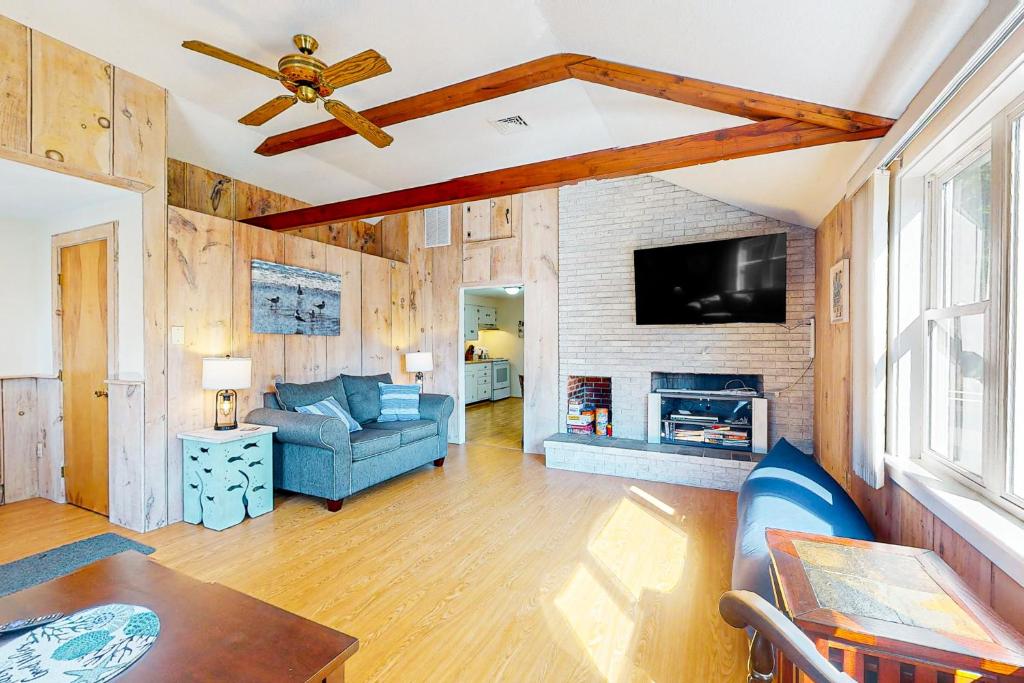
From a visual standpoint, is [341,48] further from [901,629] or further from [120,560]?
[901,629]

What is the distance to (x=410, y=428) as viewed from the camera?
4.05 metres

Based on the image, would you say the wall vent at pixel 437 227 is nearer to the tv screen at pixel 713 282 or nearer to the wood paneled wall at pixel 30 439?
the tv screen at pixel 713 282

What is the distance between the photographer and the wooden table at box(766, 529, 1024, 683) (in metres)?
0.85

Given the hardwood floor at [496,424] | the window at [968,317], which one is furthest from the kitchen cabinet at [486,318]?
the window at [968,317]

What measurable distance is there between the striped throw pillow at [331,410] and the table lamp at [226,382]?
1.64ft

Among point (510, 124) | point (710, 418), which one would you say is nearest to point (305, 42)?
point (510, 124)

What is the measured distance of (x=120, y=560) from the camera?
5.07 ft

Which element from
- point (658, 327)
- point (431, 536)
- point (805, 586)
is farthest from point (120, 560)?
point (658, 327)

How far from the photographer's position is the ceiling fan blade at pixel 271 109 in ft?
7.74

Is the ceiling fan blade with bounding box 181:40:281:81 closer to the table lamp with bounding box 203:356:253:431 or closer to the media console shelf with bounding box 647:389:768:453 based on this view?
the table lamp with bounding box 203:356:253:431

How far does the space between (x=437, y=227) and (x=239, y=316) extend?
2597mm

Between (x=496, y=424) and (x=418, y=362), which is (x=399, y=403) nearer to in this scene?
(x=418, y=362)

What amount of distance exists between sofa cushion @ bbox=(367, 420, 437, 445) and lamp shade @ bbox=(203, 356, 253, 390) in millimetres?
1192

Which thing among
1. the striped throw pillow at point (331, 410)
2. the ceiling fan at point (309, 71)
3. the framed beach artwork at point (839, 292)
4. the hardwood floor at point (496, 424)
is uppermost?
the ceiling fan at point (309, 71)
